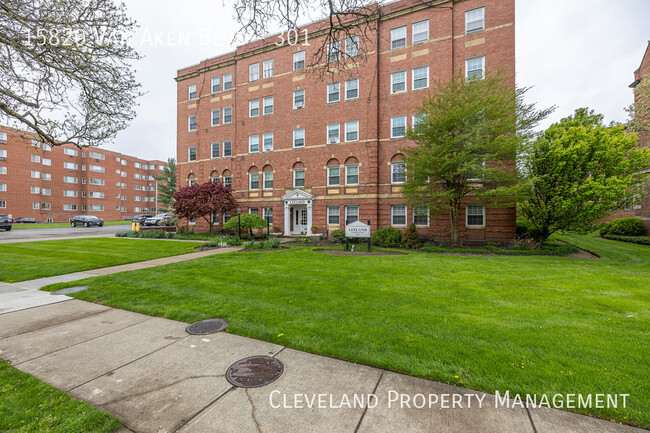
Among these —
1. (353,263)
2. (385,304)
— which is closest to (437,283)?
(385,304)

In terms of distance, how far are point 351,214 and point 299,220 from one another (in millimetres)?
4956

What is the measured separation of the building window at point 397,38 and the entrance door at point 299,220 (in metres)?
14.6

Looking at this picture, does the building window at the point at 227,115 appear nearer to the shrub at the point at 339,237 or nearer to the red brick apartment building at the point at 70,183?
the shrub at the point at 339,237

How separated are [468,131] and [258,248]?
13198 mm

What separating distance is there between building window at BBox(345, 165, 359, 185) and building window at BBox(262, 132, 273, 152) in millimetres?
7651

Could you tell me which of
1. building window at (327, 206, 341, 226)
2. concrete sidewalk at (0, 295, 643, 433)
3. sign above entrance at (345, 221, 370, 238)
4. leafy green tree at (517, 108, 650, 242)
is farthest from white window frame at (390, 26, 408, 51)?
concrete sidewalk at (0, 295, 643, 433)

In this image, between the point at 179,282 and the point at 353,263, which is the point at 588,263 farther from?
the point at 179,282

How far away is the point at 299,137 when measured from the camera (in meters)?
22.4

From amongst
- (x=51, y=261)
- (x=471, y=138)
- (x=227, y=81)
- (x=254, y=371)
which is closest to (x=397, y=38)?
(x=471, y=138)

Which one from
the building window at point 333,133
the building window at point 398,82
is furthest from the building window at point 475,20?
the building window at point 333,133

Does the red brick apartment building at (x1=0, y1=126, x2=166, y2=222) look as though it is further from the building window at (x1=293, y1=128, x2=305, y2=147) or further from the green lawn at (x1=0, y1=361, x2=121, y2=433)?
the green lawn at (x1=0, y1=361, x2=121, y2=433)

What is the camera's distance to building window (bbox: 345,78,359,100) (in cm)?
2045

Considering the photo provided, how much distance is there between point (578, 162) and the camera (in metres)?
13.0

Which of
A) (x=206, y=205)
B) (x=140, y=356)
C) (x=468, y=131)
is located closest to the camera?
(x=140, y=356)
